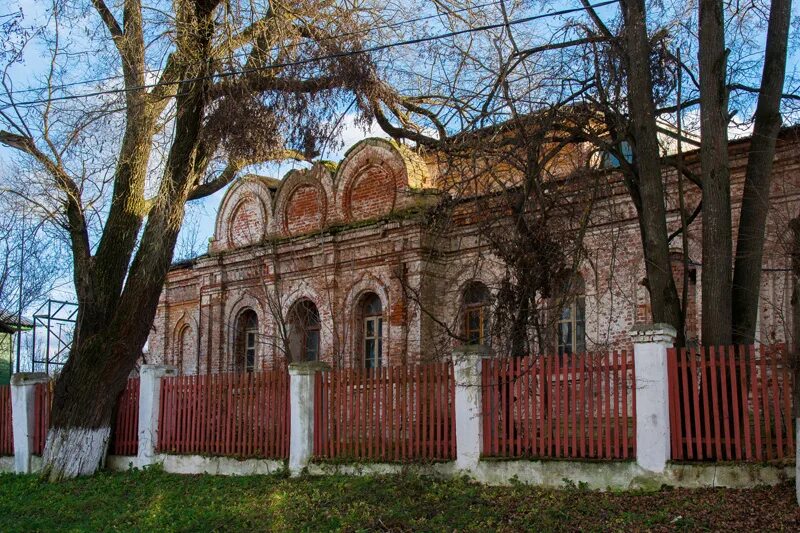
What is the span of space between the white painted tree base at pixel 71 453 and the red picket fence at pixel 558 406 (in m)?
7.63

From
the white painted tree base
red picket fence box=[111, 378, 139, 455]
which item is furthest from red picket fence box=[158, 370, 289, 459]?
the white painted tree base

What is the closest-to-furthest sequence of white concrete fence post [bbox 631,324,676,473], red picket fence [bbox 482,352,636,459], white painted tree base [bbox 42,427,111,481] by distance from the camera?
white concrete fence post [bbox 631,324,676,473] < red picket fence [bbox 482,352,636,459] < white painted tree base [bbox 42,427,111,481]

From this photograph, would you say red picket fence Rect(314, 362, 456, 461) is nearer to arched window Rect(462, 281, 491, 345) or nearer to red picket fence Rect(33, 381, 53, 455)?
arched window Rect(462, 281, 491, 345)

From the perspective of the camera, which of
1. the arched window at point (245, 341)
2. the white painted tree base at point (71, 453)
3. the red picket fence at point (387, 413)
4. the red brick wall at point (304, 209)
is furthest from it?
the arched window at point (245, 341)

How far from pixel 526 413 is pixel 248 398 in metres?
5.07

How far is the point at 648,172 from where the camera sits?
1130 cm

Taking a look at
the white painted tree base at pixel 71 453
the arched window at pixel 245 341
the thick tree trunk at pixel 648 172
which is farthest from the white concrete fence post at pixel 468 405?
the arched window at pixel 245 341

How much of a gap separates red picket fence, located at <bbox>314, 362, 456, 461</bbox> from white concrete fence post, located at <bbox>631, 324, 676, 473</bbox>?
8.45 ft

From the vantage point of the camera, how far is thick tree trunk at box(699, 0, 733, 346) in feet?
34.9

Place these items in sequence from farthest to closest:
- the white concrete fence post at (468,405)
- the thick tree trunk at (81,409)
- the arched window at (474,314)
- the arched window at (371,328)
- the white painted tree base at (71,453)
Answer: the arched window at (371,328) → the arched window at (474,314) → the thick tree trunk at (81,409) → the white painted tree base at (71,453) → the white concrete fence post at (468,405)

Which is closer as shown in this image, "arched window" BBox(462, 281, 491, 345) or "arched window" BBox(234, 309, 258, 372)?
"arched window" BBox(462, 281, 491, 345)

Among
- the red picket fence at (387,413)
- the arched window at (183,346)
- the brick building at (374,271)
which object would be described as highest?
the brick building at (374,271)

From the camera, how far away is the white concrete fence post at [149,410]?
15.2 m

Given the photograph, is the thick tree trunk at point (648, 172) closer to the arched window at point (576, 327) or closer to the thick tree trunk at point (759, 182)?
the thick tree trunk at point (759, 182)
